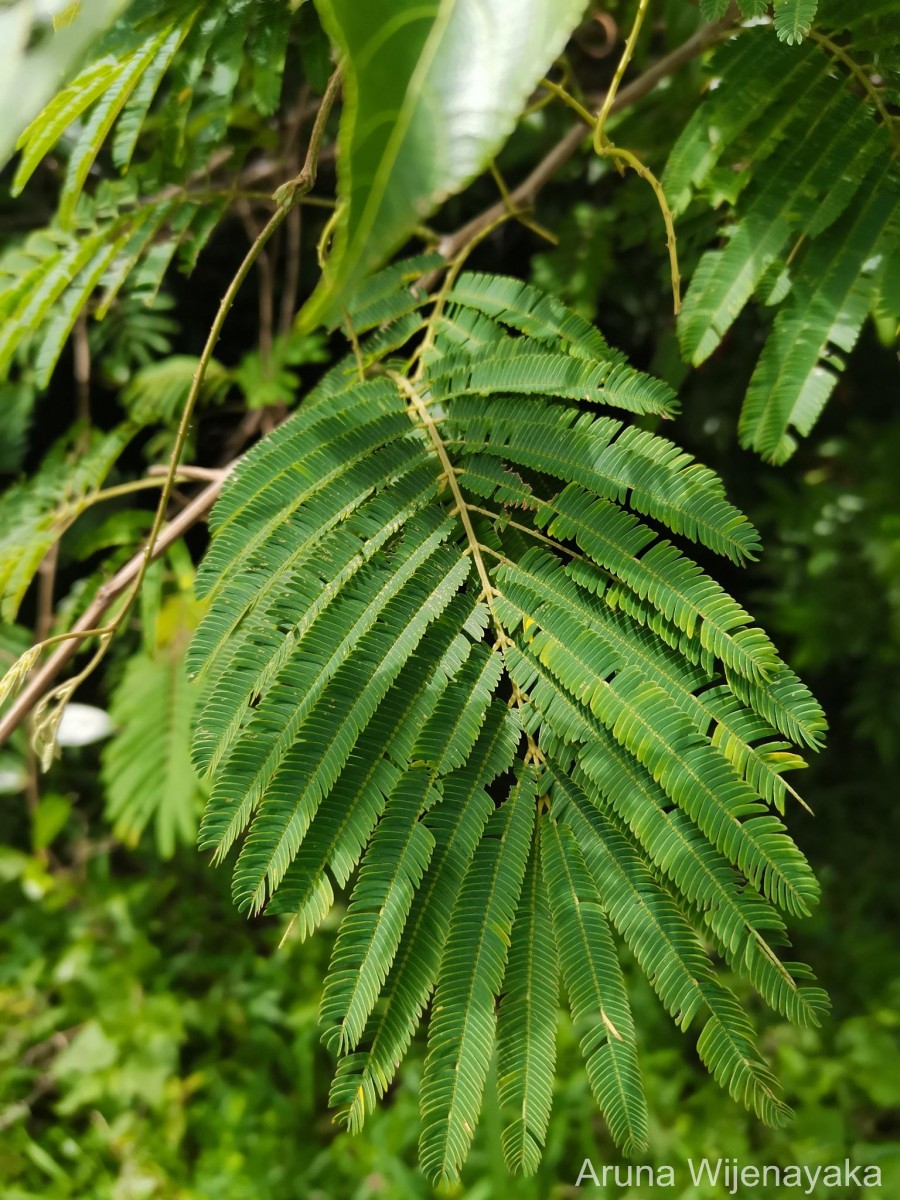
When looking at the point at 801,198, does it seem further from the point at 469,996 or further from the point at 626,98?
the point at 469,996

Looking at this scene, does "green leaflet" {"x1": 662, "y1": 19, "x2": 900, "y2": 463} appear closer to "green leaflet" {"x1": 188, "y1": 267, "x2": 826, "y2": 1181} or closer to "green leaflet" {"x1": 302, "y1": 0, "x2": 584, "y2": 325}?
"green leaflet" {"x1": 188, "y1": 267, "x2": 826, "y2": 1181}

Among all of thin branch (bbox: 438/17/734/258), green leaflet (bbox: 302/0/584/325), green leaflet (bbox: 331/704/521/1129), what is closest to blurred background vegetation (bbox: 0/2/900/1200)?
thin branch (bbox: 438/17/734/258)

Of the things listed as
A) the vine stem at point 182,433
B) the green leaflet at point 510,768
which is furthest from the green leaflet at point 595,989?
the vine stem at point 182,433

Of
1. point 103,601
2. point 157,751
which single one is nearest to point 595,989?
point 103,601

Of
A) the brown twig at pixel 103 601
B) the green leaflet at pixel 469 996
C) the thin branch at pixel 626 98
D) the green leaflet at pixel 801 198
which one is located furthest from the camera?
the thin branch at pixel 626 98

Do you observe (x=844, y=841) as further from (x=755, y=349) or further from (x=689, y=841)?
(x=689, y=841)

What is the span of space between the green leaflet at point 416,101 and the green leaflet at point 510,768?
43 centimetres

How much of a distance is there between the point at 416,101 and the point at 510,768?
0.52 meters

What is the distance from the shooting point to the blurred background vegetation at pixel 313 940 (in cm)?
182

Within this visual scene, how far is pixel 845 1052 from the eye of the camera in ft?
6.76

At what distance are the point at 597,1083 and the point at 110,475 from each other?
5.23 feet

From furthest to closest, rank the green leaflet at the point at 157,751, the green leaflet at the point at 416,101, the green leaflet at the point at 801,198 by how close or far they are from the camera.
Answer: the green leaflet at the point at 157,751, the green leaflet at the point at 801,198, the green leaflet at the point at 416,101

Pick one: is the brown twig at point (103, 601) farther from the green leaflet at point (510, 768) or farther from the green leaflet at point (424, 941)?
the green leaflet at point (424, 941)

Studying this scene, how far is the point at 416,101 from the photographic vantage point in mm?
348
